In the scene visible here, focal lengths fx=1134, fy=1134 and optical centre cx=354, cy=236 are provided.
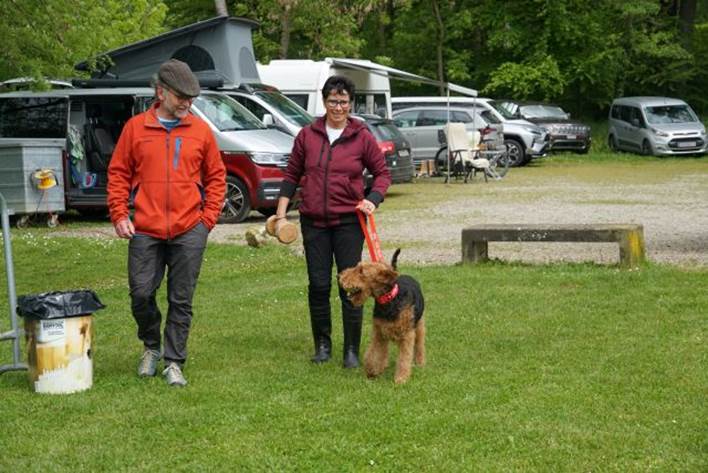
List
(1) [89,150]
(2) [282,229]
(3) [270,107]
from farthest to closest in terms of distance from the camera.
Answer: (3) [270,107] < (1) [89,150] < (2) [282,229]

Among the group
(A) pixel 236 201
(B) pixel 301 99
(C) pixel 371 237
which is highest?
(B) pixel 301 99

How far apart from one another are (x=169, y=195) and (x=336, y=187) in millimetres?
1069

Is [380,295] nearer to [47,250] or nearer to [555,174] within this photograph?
[47,250]

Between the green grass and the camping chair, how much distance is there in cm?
1555

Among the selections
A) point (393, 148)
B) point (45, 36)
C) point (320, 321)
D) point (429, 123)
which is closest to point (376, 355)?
point (320, 321)

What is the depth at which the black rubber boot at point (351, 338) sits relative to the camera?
726cm

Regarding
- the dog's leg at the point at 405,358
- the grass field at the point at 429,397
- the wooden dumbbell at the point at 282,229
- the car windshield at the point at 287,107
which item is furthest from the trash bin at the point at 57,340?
the car windshield at the point at 287,107

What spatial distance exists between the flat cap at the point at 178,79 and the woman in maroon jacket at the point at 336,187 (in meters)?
0.89

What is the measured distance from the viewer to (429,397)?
6.34 meters

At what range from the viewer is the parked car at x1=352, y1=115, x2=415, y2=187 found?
71.3 ft

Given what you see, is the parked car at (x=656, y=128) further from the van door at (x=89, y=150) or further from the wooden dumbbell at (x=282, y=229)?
the wooden dumbbell at (x=282, y=229)

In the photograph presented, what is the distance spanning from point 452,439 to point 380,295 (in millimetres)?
1379

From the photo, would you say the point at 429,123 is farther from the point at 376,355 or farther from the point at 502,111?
the point at 376,355

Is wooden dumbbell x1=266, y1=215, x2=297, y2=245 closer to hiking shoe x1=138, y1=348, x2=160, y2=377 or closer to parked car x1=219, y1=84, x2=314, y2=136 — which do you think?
hiking shoe x1=138, y1=348, x2=160, y2=377
